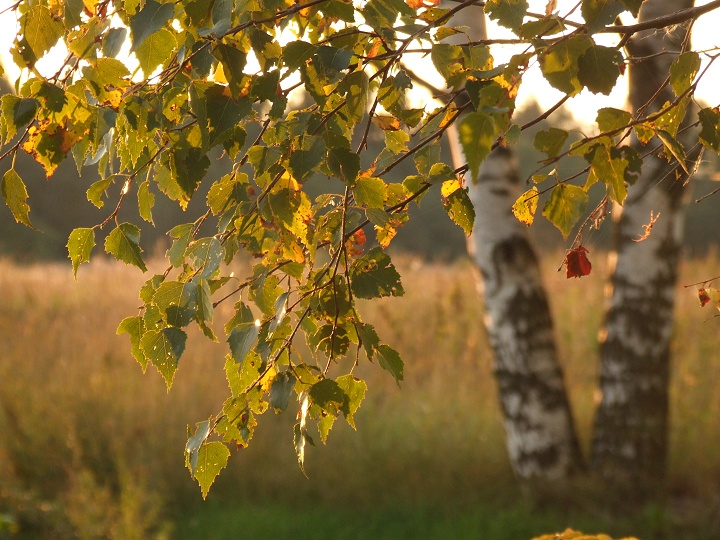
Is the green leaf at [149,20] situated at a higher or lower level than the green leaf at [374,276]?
higher

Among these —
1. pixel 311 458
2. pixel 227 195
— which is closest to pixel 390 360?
pixel 227 195

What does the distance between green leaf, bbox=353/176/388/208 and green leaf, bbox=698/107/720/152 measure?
48cm

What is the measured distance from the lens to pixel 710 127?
4.07 ft

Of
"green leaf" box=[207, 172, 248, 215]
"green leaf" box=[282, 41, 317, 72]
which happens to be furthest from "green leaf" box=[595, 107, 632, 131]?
"green leaf" box=[207, 172, 248, 215]

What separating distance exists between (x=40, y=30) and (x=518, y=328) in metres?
3.50

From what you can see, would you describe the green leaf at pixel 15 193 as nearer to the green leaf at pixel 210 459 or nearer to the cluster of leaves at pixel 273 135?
the cluster of leaves at pixel 273 135

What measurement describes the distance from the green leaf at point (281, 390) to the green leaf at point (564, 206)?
1.56ft

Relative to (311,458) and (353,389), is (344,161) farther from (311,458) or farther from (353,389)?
(311,458)

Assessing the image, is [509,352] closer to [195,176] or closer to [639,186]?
[639,186]

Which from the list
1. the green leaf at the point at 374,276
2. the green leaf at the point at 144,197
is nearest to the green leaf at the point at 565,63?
the green leaf at the point at 374,276

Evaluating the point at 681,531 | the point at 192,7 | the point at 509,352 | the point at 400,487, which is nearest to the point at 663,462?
the point at 681,531

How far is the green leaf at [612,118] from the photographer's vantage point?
126cm

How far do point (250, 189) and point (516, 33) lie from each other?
0.49 m

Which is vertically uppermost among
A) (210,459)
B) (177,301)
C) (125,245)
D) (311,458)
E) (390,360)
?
(125,245)
